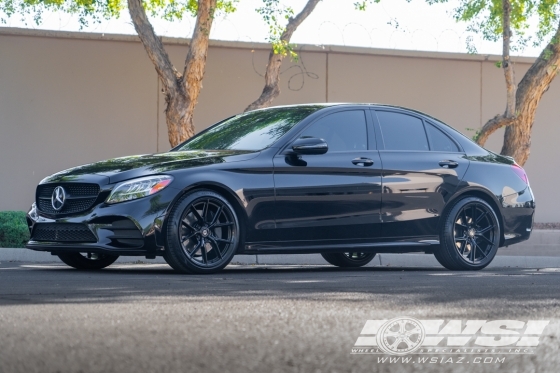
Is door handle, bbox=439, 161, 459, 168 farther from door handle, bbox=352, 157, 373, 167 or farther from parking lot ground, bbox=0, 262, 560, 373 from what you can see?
parking lot ground, bbox=0, 262, 560, 373

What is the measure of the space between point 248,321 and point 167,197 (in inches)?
140

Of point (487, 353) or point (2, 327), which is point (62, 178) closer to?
point (2, 327)

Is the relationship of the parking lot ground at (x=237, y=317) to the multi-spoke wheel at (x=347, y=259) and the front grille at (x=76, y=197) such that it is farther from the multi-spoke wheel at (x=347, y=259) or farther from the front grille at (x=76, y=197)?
the multi-spoke wheel at (x=347, y=259)

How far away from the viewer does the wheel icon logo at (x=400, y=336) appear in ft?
13.1

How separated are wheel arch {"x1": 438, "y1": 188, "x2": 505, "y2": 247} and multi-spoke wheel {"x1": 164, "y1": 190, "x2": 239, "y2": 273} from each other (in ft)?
8.23

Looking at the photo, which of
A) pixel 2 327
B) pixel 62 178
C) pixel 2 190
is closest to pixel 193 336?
pixel 2 327

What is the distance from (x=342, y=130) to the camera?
9.79m

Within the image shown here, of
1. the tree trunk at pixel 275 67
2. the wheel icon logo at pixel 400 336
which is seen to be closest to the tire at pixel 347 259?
the tree trunk at pixel 275 67

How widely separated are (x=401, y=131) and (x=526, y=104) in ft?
26.7

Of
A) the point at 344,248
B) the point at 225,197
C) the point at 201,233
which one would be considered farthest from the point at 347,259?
the point at 201,233

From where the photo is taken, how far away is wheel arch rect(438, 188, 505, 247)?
10.1 m

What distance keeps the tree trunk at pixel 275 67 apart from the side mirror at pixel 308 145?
7335 mm

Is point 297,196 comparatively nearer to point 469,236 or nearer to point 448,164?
point 448,164

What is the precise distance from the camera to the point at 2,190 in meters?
17.2
